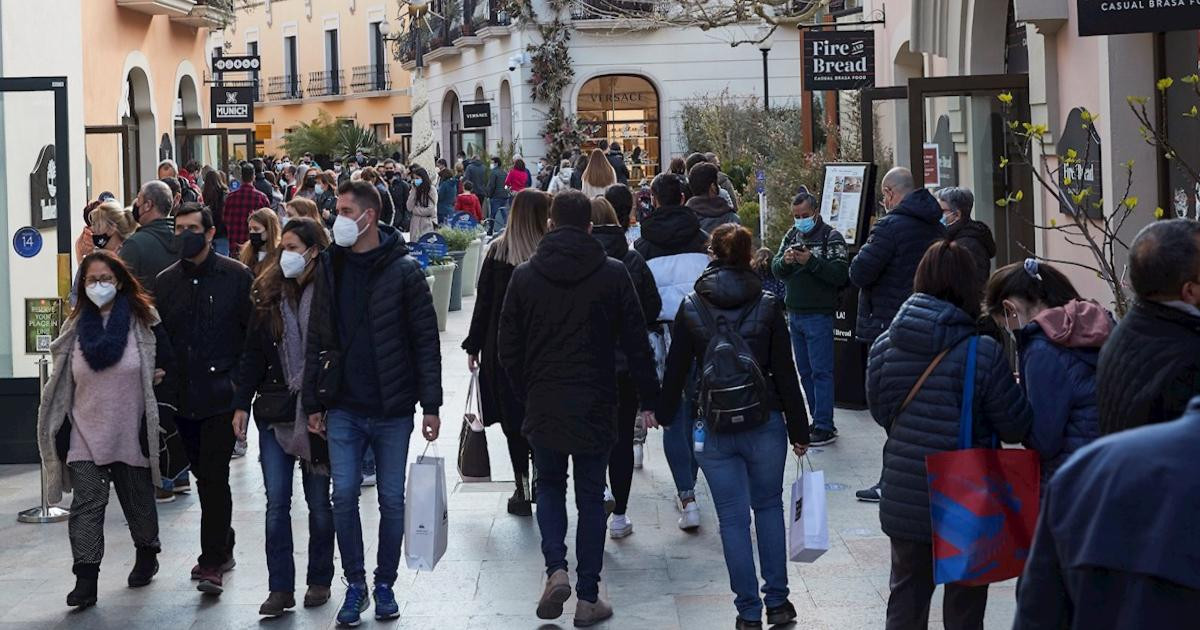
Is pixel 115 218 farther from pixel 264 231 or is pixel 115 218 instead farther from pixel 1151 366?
pixel 1151 366

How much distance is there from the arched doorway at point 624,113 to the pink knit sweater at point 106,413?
32180 mm

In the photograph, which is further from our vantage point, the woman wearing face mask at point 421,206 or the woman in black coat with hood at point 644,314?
the woman wearing face mask at point 421,206

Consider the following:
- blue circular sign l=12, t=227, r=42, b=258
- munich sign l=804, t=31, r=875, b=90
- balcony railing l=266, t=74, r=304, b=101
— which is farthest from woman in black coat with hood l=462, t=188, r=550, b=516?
balcony railing l=266, t=74, r=304, b=101

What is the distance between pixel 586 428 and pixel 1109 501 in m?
4.22

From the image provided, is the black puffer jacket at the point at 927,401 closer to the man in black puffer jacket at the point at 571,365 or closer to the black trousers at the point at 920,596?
the black trousers at the point at 920,596

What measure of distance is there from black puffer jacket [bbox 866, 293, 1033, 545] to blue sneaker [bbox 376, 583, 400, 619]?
2487mm

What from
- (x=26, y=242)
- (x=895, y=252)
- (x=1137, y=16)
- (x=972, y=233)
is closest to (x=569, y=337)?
(x=895, y=252)

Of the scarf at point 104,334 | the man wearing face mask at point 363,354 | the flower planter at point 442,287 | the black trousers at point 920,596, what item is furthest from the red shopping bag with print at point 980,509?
the flower planter at point 442,287

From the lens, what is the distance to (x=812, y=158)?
62.6 feet

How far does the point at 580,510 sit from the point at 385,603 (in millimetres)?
953

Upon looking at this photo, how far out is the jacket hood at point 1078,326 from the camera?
5.21m

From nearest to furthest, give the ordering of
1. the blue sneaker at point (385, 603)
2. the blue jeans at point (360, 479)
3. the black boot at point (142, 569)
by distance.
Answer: the blue jeans at point (360, 479) < the blue sneaker at point (385, 603) < the black boot at point (142, 569)

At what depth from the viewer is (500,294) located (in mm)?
8438

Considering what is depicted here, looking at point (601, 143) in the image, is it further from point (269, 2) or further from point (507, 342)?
point (507, 342)
